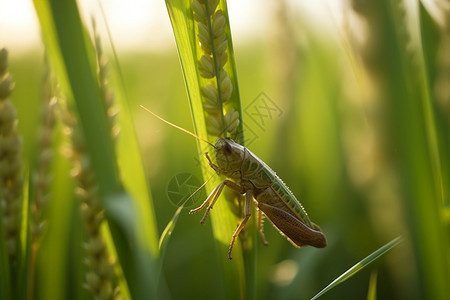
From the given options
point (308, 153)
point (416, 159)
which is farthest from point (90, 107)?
point (308, 153)

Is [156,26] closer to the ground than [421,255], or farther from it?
farther from it

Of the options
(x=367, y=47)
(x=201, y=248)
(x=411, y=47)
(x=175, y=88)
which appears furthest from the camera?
(x=175, y=88)

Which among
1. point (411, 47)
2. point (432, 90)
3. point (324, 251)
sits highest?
point (411, 47)

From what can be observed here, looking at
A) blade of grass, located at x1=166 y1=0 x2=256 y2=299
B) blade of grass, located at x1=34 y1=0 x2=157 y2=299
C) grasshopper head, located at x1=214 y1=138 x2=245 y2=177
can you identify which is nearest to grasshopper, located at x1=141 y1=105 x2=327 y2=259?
grasshopper head, located at x1=214 y1=138 x2=245 y2=177

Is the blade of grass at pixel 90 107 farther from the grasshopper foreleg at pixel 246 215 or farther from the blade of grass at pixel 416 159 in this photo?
the blade of grass at pixel 416 159

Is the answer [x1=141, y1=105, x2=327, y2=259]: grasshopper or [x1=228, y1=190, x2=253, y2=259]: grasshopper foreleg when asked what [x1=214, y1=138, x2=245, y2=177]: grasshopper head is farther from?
[x1=228, y1=190, x2=253, y2=259]: grasshopper foreleg

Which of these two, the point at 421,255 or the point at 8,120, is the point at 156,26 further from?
the point at 421,255

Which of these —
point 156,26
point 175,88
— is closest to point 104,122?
point 156,26
